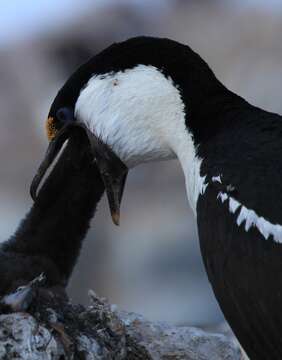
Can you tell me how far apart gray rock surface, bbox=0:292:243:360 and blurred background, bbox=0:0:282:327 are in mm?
2608

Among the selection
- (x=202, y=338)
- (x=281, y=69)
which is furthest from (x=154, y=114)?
(x=281, y=69)

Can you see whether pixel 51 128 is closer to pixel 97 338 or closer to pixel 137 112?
pixel 137 112

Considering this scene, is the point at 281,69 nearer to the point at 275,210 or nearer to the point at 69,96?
the point at 69,96

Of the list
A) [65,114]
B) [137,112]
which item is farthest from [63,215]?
[137,112]

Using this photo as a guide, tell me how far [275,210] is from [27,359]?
3.27ft

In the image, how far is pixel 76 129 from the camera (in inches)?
175

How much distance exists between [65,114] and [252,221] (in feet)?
3.76

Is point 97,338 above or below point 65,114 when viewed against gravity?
below

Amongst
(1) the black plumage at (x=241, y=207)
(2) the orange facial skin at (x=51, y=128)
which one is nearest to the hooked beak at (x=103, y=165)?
(2) the orange facial skin at (x=51, y=128)

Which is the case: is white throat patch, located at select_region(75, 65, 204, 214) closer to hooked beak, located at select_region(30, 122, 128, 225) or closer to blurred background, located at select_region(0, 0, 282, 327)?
hooked beak, located at select_region(30, 122, 128, 225)

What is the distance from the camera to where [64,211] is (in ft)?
14.9

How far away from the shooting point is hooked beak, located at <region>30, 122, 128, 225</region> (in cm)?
→ 434

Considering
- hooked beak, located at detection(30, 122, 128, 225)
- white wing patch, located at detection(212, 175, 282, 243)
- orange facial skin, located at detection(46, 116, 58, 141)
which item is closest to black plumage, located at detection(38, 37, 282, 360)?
white wing patch, located at detection(212, 175, 282, 243)

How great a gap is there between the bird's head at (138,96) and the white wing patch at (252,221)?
54 cm
